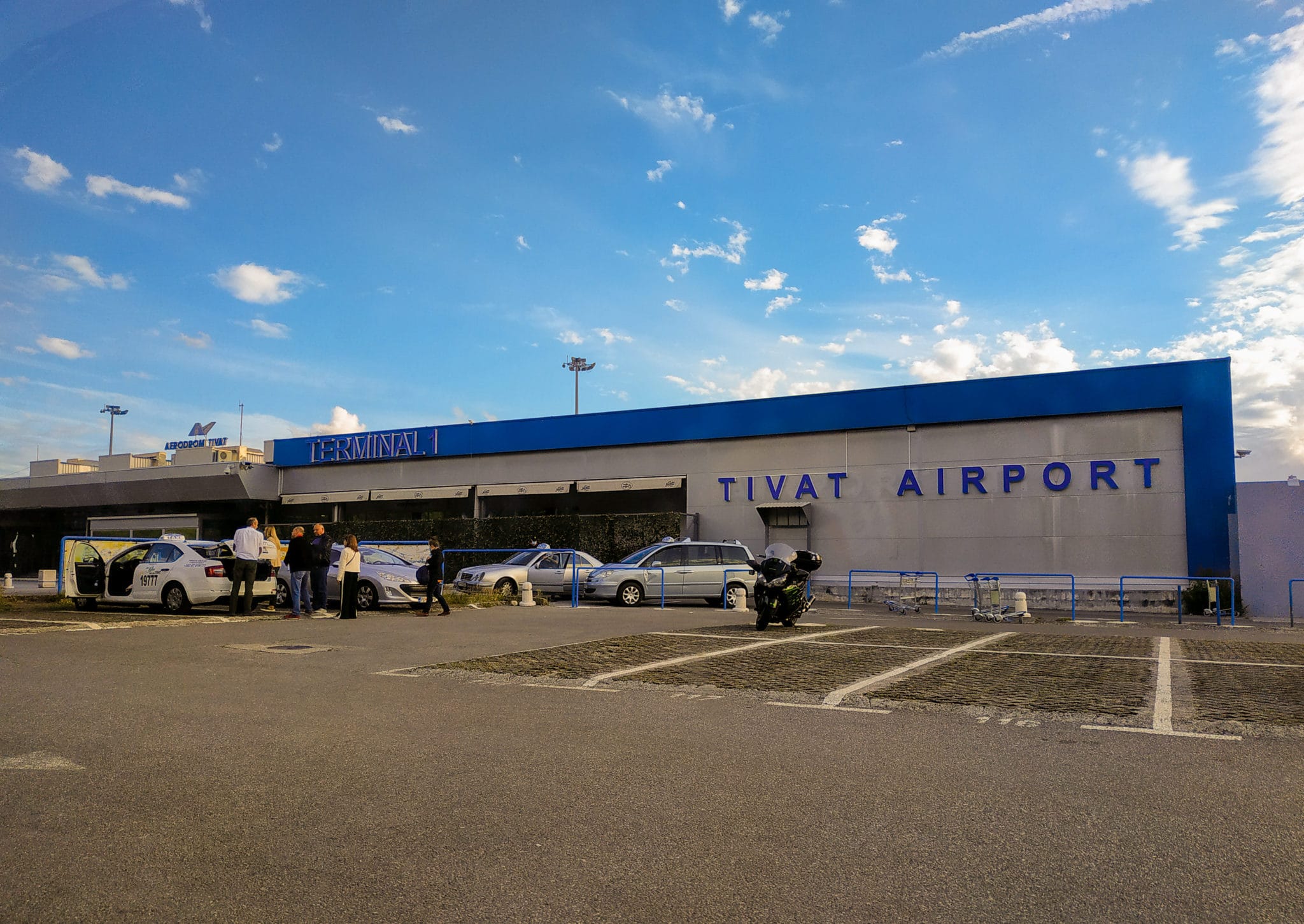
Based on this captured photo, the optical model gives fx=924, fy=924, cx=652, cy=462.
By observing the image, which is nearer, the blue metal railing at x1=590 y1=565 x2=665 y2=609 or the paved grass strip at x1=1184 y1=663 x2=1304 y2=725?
the paved grass strip at x1=1184 y1=663 x2=1304 y2=725

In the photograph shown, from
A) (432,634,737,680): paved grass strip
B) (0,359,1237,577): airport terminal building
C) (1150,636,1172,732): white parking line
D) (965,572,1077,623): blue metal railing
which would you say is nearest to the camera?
(1150,636,1172,732): white parking line

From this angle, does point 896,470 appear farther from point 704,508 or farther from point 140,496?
point 140,496

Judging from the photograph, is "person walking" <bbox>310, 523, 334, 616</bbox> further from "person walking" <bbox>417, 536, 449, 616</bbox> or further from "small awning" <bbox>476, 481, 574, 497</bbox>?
"small awning" <bbox>476, 481, 574, 497</bbox>

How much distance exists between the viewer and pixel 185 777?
5039mm

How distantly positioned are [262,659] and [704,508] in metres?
22.9

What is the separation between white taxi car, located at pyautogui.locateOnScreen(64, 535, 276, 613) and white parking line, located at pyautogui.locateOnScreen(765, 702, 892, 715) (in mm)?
12066

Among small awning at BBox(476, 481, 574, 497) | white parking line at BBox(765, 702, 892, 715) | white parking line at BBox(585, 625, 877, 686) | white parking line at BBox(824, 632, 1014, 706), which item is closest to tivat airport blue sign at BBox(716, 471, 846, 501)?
small awning at BBox(476, 481, 574, 497)

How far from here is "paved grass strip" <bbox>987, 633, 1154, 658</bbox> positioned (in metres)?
11.8

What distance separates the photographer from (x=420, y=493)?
124 ft

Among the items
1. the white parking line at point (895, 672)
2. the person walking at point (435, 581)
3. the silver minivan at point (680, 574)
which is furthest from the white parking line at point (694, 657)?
the person walking at point (435, 581)

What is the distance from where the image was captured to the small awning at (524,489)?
115 ft

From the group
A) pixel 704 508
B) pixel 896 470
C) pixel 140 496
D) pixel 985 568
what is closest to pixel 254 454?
pixel 140 496

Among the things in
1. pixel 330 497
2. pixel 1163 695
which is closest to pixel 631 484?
pixel 330 497

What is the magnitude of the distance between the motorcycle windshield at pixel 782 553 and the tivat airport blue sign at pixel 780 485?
15682 millimetres
